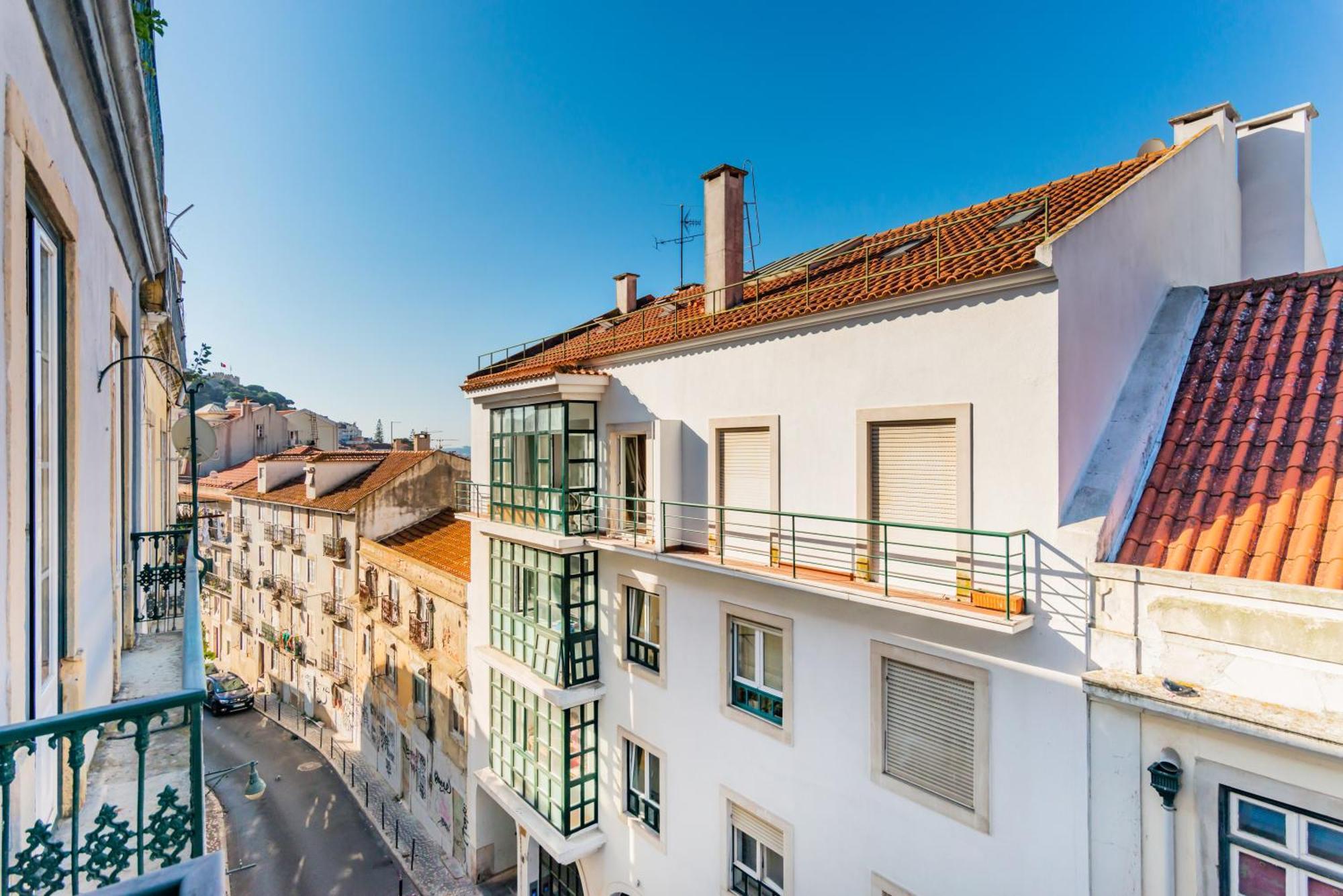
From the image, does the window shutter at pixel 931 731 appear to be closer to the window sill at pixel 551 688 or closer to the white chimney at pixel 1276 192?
the window sill at pixel 551 688

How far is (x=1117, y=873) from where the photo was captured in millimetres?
6137

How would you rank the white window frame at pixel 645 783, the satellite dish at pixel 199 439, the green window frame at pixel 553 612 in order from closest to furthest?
the satellite dish at pixel 199 439
the white window frame at pixel 645 783
the green window frame at pixel 553 612

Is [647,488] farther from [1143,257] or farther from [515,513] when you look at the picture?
[1143,257]

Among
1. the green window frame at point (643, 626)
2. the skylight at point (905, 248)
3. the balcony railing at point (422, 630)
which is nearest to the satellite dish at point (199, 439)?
the green window frame at point (643, 626)

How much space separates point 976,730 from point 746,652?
352 centimetres

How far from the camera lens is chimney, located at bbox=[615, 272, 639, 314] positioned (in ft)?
58.6

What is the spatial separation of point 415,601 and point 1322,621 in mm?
20145

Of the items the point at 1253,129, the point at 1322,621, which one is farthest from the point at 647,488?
the point at 1253,129

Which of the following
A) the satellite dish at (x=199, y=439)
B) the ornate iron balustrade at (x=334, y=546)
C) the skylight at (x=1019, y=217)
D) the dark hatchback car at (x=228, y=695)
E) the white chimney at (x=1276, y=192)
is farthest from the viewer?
the dark hatchback car at (x=228, y=695)

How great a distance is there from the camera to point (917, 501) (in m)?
7.93

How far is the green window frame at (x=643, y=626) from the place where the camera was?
11.4 m

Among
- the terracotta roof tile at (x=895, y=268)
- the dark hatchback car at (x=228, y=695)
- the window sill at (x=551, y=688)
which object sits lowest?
the dark hatchback car at (x=228, y=695)

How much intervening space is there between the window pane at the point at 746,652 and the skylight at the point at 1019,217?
22.9ft

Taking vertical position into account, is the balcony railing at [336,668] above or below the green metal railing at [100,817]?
below
